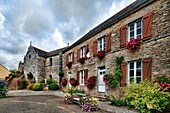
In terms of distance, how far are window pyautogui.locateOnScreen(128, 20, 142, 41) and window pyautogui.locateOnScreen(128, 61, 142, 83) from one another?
158cm

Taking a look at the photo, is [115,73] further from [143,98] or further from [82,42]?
[82,42]

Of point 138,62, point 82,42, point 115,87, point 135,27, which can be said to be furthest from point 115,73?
A: point 82,42

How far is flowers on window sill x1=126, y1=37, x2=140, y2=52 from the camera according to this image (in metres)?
7.28

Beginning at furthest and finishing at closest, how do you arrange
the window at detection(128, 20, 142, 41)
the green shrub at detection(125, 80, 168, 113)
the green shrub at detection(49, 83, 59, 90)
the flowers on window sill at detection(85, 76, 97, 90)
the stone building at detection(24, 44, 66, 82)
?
the stone building at detection(24, 44, 66, 82) → the green shrub at detection(49, 83, 59, 90) → the flowers on window sill at detection(85, 76, 97, 90) → the window at detection(128, 20, 142, 41) → the green shrub at detection(125, 80, 168, 113)

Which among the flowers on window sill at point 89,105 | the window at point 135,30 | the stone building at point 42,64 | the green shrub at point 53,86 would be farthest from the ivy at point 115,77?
the stone building at point 42,64

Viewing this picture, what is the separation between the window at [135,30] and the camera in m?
7.46

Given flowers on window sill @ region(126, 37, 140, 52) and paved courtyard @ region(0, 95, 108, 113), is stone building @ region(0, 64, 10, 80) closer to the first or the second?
paved courtyard @ region(0, 95, 108, 113)

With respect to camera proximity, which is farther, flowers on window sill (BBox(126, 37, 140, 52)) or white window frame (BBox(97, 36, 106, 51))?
white window frame (BBox(97, 36, 106, 51))

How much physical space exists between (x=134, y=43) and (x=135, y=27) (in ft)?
3.37

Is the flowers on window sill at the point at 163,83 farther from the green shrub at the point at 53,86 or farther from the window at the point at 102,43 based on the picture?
the green shrub at the point at 53,86

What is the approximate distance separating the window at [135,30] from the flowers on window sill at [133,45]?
1.24 ft

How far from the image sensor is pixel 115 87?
27.9 feet

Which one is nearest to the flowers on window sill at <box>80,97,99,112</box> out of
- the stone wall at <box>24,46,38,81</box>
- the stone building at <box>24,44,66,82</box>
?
the stone building at <box>24,44,66,82</box>

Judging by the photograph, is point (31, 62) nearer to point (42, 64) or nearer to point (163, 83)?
point (42, 64)
